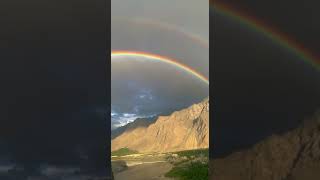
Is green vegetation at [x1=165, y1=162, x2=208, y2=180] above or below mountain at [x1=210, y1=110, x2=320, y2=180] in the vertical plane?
below

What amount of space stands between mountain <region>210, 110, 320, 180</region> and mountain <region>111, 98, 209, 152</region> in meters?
22.0

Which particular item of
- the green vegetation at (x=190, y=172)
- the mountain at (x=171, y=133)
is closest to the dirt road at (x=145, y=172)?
the green vegetation at (x=190, y=172)

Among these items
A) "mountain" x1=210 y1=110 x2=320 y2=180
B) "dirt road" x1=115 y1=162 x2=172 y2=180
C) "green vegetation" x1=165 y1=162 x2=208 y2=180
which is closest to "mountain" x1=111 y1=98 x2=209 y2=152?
"dirt road" x1=115 y1=162 x2=172 y2=180

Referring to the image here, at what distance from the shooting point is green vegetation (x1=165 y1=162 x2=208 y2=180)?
13531 mm

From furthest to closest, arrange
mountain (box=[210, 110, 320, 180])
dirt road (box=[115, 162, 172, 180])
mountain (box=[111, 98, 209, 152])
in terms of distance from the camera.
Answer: mountain (box=[111, 98, 209, 152]) → dirt road (box=[115, 162, 172, 180]) → mountain (box=[210, 110, 320, 180])

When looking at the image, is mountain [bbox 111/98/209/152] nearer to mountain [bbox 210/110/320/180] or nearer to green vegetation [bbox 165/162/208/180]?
green vegetation [bbox 165/162/208/180]

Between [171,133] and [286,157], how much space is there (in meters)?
26.6

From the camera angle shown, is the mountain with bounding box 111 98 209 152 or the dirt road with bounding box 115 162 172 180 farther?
the mountain with bounding box 111 98 209 152

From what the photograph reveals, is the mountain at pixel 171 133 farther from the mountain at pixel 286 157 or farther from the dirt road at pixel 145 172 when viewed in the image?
the mountain at pixel 286 157

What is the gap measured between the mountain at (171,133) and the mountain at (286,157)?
22.0 m

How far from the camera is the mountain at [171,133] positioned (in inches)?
1329
